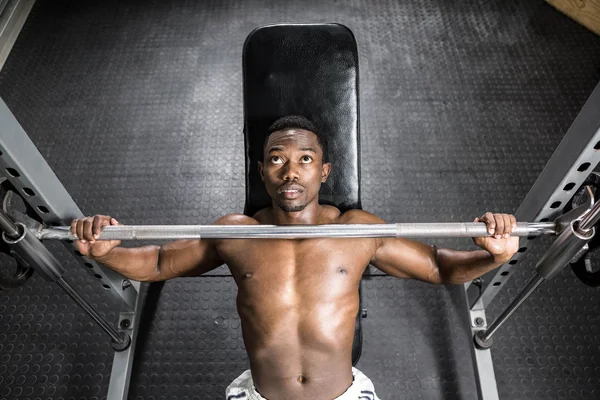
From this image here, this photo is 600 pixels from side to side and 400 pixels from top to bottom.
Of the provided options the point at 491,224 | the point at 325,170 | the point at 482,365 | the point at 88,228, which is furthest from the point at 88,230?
the point at 482,365

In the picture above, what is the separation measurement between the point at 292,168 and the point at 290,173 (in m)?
0.02

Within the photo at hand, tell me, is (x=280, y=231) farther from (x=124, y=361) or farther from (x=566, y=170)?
(x=124, y=361)

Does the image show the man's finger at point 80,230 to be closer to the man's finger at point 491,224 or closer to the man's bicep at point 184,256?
the man's bicep at point 184,256

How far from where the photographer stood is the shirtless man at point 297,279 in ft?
4.94

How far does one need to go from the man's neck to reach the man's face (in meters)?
0.05

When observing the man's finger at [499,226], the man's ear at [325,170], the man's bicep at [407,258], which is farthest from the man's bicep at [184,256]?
the man's finger at [499,226]

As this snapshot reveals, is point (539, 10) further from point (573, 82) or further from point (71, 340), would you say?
point (71, 340)

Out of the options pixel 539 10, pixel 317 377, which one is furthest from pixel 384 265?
pixel 539 10

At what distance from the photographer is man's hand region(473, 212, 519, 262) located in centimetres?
137

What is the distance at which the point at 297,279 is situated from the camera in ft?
5.01

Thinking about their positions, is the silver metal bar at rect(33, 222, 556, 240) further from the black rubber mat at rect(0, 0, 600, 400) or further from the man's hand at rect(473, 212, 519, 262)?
the black rubber mat at rect(0, 0, 600, 400)

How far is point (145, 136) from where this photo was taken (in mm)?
2746

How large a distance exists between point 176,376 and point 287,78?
1.34 meters

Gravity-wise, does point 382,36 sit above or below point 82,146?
above
